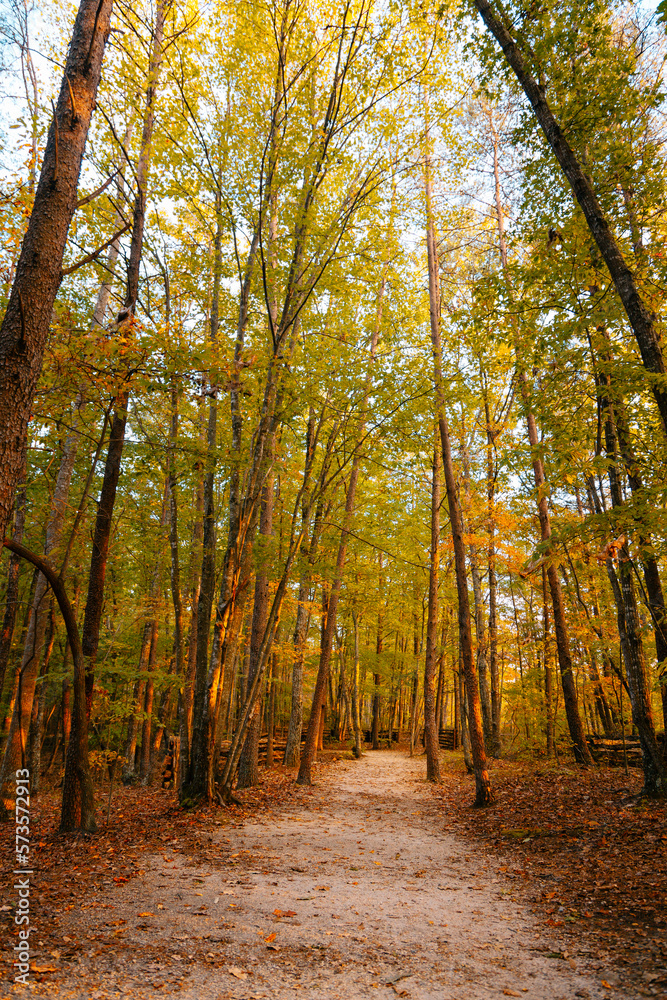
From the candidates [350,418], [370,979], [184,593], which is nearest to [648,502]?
[370,979]

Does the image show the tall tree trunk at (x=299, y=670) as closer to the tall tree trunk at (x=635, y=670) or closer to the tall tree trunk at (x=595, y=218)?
the tall tree trunk at (x=635, y=670)

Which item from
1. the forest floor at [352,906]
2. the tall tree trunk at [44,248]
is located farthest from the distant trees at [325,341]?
the forest floor at [352,906]

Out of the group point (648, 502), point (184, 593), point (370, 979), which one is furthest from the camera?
point (184, 593)

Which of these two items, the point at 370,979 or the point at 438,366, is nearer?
the point at 370,979

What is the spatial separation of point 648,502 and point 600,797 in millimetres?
5231

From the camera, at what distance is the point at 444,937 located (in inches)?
153

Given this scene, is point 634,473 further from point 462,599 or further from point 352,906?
point 352,906

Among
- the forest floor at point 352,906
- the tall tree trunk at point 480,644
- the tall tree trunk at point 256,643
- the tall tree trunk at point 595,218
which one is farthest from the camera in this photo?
the tall tree trunk at point 480,644

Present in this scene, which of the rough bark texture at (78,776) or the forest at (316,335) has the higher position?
the forest at (316,335)

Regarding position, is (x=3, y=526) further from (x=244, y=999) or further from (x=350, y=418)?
(x=350, y=418)

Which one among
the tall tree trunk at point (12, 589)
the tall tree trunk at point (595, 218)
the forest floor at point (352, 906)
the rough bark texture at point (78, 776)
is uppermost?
the tall tree trunk at point (595, 218)

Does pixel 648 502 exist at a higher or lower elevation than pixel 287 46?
lower

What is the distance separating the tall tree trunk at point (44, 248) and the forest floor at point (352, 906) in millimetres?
2992

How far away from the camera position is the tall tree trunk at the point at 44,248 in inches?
121
